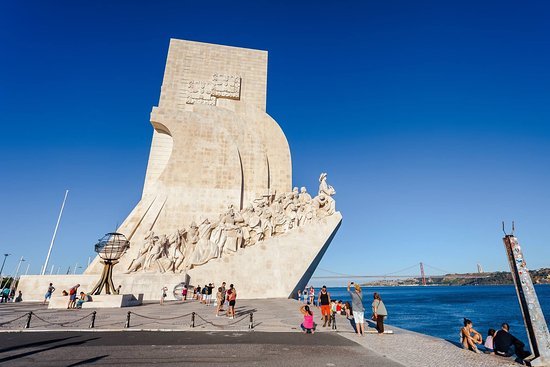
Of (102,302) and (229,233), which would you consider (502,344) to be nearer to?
(102,302)

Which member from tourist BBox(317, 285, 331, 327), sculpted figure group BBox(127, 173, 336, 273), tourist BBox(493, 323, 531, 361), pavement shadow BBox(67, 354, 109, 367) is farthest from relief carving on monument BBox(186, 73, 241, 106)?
tourist BBox(493, 323, 531, 361)

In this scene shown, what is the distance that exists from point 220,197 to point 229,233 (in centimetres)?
422

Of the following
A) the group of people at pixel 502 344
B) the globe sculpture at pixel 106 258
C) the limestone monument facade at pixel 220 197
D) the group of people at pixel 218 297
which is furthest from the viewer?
the limestone monument facade at pixel 220 197

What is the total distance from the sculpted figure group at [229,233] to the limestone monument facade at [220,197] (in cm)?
5

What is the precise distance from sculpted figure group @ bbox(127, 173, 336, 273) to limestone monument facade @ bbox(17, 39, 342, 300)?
0.15 feet

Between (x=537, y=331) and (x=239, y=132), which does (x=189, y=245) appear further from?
(x=537, y=331)

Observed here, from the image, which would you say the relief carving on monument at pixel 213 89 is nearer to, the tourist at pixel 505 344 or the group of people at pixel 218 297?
the group of people at pixel 218 297

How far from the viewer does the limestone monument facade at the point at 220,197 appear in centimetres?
1279

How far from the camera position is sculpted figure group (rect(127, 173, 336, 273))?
1307cm

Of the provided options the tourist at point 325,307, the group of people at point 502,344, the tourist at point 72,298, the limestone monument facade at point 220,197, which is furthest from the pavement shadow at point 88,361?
the limestone monument facade at point 220,197

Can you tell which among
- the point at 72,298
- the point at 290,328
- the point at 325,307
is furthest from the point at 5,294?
the point at 325,307

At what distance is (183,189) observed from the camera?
17203 mm

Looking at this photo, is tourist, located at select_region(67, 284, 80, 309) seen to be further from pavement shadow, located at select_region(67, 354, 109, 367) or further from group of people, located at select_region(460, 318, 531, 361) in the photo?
group of people, located at select_region(460, 318, 531, 361)

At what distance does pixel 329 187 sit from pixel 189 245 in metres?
7.07
